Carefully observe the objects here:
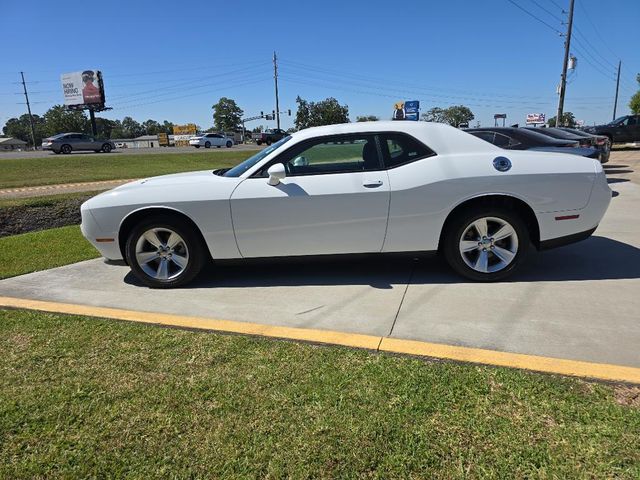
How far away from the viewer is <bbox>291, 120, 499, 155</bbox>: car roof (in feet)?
14.1

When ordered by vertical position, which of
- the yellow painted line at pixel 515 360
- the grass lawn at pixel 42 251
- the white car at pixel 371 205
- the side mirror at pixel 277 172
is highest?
the side mirror at pixel 277 172

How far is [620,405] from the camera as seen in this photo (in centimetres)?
239

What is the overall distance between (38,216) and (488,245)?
758cm

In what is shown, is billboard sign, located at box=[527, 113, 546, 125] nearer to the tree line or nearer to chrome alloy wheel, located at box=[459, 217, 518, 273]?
the tree line

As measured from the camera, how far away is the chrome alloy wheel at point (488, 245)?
427 centimetres

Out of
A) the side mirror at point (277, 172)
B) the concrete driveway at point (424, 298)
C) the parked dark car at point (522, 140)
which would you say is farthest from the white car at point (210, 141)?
the side mirror at point (277, 172)

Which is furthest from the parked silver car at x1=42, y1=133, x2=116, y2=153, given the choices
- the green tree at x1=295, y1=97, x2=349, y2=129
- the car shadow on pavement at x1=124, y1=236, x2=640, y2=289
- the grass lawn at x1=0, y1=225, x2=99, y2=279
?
the green tree at x1=295, y1=97, x2=349, y2=129

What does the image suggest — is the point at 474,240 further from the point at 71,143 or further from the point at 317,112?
the point at 317,112

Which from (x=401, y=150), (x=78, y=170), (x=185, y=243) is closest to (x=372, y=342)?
(x=401, y=150)

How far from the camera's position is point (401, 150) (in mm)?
4281

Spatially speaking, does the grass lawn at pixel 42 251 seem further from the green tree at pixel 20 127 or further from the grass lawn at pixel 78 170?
the green tree at pixel 20 127

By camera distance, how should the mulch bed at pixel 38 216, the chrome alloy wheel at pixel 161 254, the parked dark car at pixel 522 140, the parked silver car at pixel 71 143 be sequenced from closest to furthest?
the chrome alloy wheel at pixel 161 254
the mulch bed at pixel 38 216
the parked dark car at pixel 522 140
the parked silver car at pixel 71 143

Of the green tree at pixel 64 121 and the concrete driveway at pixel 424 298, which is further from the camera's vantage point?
the green tree at pixel 64 121

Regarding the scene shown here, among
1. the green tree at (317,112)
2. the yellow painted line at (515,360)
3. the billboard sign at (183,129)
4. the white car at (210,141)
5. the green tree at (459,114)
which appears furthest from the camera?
the green tree at (459,114)
